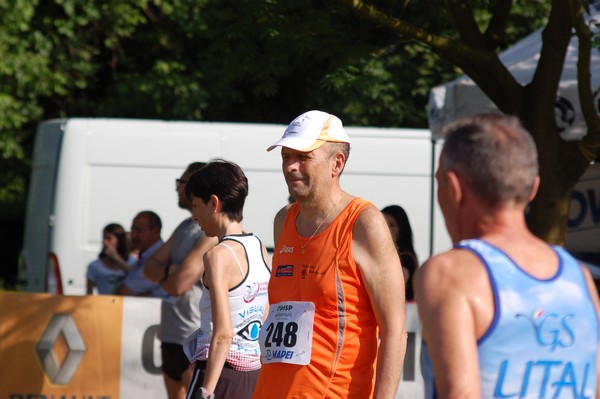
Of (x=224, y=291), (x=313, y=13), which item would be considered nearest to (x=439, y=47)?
(x=313, y=13)

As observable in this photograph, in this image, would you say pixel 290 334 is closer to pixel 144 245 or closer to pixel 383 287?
pixel 383 287

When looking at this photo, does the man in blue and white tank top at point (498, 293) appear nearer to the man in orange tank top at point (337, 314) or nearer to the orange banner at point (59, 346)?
the man in orange tank top at point (337, 314)

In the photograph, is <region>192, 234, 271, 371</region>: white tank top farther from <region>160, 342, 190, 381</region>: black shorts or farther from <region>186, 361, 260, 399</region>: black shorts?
<region>160, 342, 190, 381</region>: black shorts

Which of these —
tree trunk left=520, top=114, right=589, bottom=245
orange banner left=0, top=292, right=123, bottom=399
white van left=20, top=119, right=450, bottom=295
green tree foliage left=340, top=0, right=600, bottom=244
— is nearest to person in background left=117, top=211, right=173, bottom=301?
orange banner left=0, top=292, right=123, bottom=399

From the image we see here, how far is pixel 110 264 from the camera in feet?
33.6

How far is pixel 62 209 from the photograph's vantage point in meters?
11.1

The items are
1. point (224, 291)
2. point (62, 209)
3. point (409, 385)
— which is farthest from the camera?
point (62, 209)

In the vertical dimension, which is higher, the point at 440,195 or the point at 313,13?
the point at 313,13

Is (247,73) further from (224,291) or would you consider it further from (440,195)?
(440,195)

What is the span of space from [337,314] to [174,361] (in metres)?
3.23

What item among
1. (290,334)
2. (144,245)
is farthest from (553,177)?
(144,245)

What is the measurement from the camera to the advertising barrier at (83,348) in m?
8.11

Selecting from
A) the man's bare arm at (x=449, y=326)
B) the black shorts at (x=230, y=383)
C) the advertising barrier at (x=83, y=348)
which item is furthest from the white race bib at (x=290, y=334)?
the advertising barrier at (x=83, y=348)

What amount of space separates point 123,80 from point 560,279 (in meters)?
15.7
